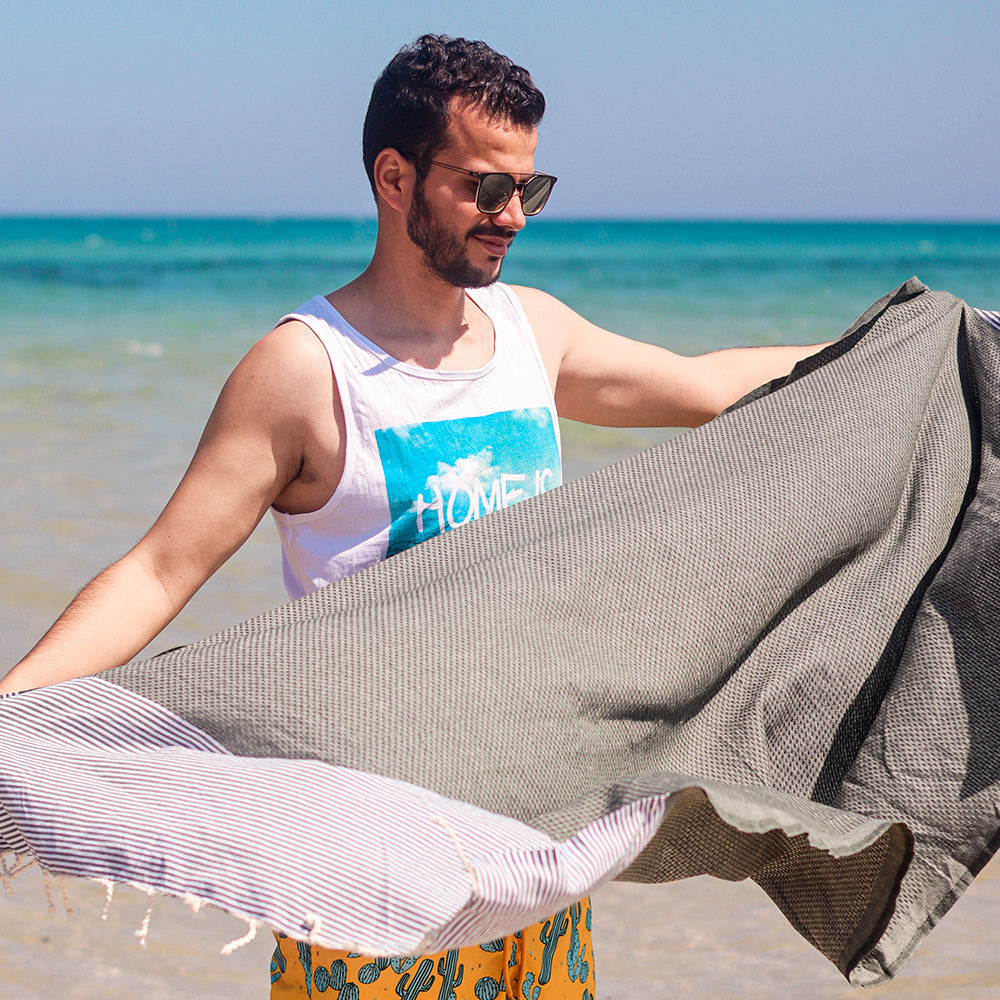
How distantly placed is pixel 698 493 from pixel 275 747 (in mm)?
711

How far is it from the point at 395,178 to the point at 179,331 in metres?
15.5

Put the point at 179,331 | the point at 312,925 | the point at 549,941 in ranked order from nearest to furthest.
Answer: the point at 312,925, the point at 549,941, the point at 179,331

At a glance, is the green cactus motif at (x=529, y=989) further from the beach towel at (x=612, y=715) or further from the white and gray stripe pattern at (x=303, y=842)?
the white and gray stripe pattern at (x=303, y=842)

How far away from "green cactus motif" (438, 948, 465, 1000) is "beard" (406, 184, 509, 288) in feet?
3.64

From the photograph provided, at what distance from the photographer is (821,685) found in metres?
1.70

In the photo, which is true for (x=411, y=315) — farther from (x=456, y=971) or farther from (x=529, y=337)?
(x=456, y=971)

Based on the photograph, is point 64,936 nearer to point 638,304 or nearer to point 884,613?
point 884,613

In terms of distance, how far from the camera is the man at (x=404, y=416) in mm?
1894

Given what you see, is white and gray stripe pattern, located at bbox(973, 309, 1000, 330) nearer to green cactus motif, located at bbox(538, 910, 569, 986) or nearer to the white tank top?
the white tank top

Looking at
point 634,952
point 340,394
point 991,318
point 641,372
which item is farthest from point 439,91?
point 634,952

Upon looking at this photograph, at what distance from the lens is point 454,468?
201 cm

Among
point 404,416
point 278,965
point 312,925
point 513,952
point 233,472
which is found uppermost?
point 404,416

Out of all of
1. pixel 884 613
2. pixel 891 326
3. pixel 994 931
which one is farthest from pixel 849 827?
pixel 994 931

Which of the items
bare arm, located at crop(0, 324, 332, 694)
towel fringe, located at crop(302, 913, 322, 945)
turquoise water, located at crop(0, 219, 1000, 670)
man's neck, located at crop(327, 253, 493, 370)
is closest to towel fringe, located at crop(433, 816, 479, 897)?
towel fringe, located at crop(302, 913, 322, 945)
